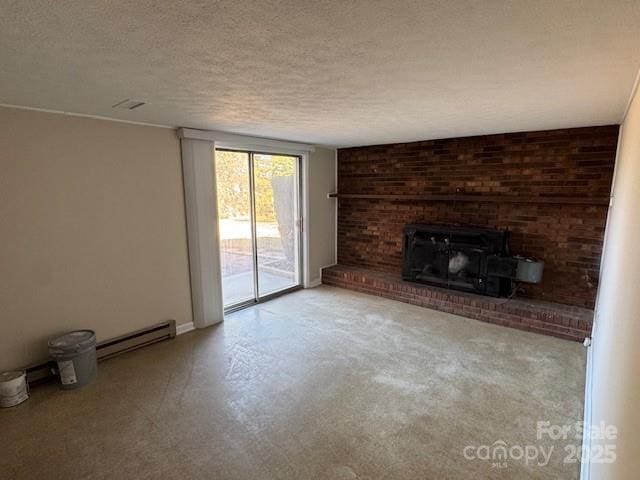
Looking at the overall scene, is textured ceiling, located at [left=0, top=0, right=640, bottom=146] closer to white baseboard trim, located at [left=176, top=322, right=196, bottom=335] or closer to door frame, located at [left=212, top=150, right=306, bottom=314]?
door frame, located at [left=212, top=150, right=306, bottom=314]

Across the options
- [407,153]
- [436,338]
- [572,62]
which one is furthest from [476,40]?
[407,153]

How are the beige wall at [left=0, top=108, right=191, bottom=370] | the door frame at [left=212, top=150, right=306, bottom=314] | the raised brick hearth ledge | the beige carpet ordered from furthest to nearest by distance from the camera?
the door frame at [left=212, top=150, right=306, bottom=314] < the raised brick hearth ledge < the beige wall at [left=0, top=108, right=191, bottom=370] < the beige carpet

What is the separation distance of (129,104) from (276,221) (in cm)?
256

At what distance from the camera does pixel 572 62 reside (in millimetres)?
1556

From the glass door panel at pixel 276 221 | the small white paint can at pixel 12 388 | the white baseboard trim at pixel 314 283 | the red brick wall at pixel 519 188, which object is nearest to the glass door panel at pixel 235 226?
the glass door panel at pixel 276 221

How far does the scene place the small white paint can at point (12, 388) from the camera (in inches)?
91.5

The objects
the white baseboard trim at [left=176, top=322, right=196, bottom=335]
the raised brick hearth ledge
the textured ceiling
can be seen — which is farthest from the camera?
the white baseboard trim at [left=176, top=322, right=196, bottom=335]

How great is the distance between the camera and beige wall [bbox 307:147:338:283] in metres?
4.97

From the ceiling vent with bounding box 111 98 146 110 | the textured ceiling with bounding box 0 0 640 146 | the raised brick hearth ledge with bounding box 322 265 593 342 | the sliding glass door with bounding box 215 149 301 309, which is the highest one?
the ceiling vent with bounding box 111 98 146 110

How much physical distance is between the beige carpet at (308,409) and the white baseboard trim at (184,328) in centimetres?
15

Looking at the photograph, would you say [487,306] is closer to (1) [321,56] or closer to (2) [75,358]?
(1) [321,56]

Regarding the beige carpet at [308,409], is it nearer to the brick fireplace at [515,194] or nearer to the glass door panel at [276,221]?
the brick fireplace at [515,194]

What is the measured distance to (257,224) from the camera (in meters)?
4.38

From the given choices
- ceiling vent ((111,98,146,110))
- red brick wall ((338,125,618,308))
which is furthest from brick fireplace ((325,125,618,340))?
ceiling vent ((111,98,146,110))
